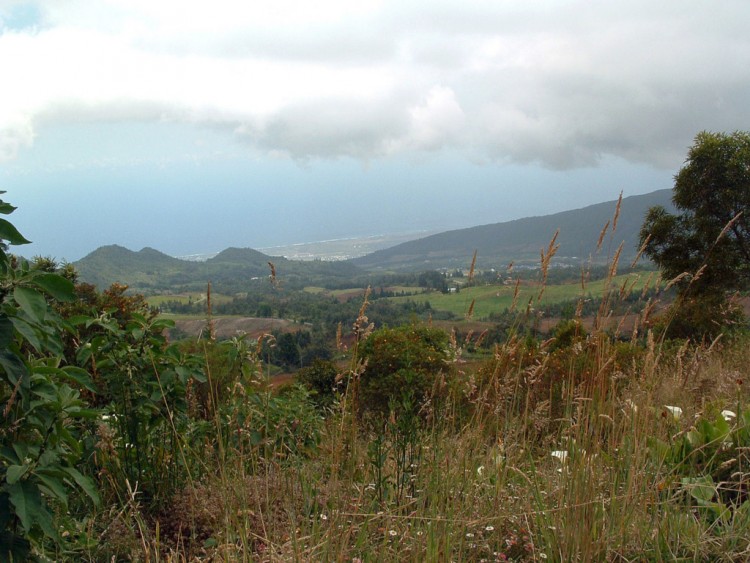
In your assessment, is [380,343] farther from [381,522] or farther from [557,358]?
[381,522]

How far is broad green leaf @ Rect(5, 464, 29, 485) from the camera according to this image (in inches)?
63.7

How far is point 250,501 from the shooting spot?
2.52 meters

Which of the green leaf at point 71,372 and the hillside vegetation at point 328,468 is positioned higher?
the green leaf at point 71,372

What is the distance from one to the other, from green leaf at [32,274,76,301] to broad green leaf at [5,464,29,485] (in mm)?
465

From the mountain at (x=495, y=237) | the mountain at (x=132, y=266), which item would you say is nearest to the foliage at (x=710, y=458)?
the mountain at (x=132, y=266)

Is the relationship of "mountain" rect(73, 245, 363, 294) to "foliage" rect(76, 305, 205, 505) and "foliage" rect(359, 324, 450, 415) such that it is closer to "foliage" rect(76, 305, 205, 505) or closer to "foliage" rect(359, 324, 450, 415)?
"foliage" rect(359, 324, 450, 415)

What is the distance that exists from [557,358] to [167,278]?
55786 mm

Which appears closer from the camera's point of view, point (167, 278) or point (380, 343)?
point (380, 343)

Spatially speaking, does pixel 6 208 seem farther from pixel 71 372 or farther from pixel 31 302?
pixel 71 372

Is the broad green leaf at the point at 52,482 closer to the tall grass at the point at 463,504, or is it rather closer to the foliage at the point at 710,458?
the tall grass at the point at 463,504

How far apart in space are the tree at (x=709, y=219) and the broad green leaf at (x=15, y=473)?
1450cm

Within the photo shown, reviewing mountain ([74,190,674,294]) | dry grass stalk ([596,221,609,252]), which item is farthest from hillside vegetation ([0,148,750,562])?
mountain ([74,190,674,294])

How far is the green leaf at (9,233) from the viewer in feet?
5.45

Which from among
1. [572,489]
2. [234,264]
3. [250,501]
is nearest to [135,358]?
[250,501]
